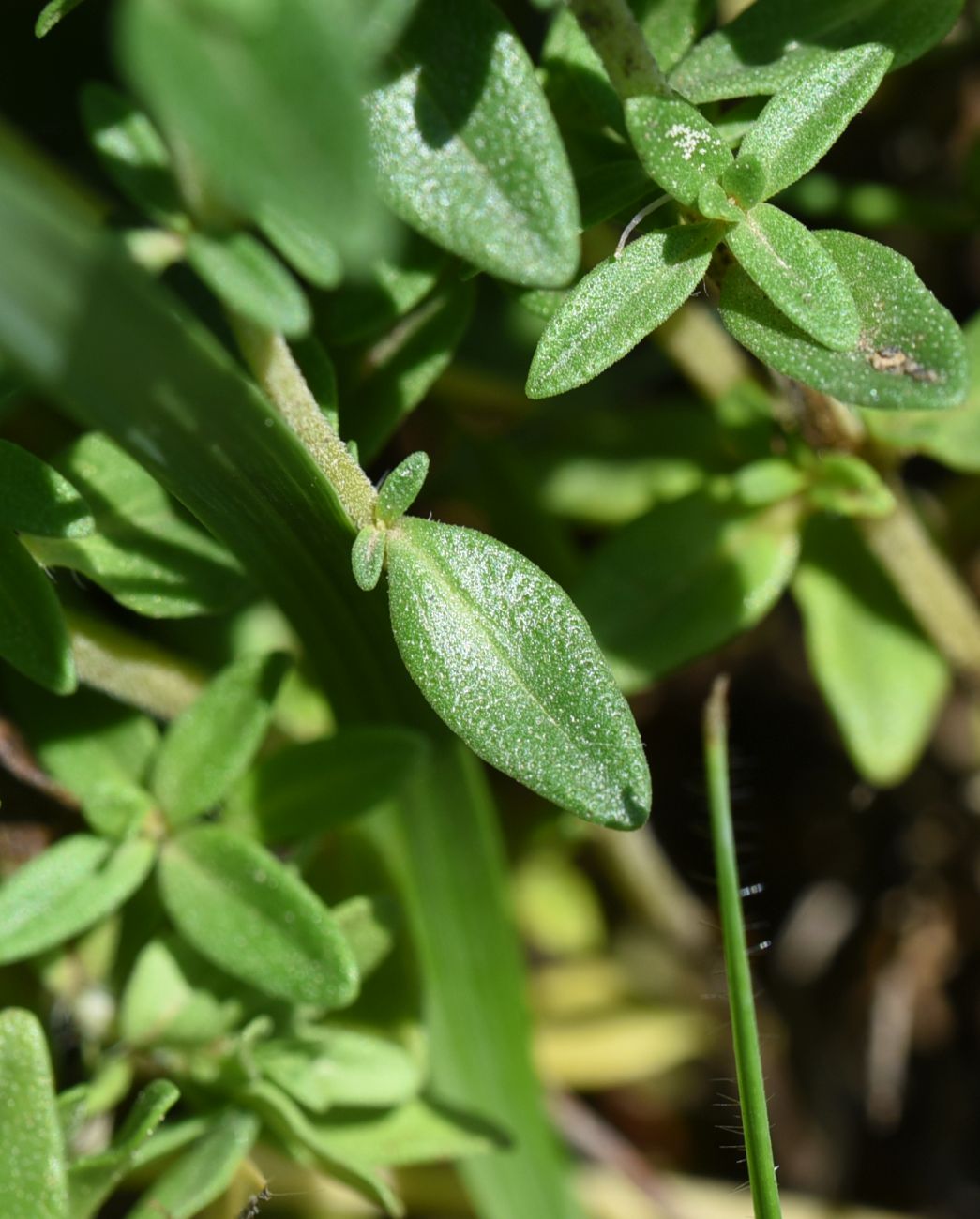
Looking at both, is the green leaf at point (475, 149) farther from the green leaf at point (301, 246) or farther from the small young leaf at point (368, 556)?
the small young leaf at point (368, 556)

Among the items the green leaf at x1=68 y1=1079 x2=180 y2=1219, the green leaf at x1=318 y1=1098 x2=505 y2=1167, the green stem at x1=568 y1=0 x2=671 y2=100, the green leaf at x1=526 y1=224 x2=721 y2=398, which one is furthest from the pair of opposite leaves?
the green leaf at x1=318 y1=1098 x2=505 y2=1167

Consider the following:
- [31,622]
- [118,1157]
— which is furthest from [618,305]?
[118,1157]

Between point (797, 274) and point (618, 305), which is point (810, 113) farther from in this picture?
point (618, 305)

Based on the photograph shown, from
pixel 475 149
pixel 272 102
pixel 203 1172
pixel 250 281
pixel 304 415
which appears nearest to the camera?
pixel 272 102

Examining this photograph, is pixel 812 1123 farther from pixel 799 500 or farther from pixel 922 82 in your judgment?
pixel 922 82

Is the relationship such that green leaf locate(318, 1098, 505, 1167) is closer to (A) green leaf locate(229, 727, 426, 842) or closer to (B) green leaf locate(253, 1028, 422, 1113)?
(B) green leaf locate(253, 1028, 422, 1113)

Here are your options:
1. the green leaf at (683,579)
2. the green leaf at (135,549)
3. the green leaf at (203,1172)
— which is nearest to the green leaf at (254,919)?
the green leaf at (203,1172)

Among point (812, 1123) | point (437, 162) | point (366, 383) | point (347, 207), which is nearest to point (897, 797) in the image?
point (812, 1123)
